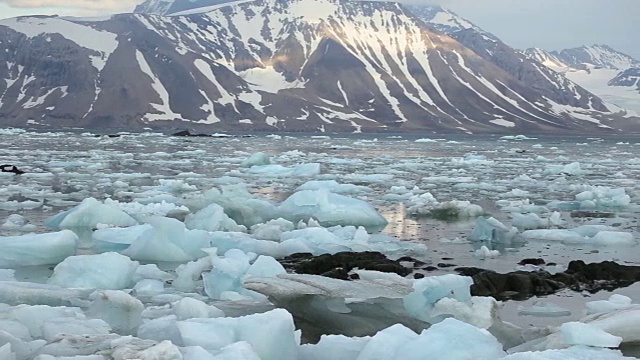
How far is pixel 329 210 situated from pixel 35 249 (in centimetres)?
602

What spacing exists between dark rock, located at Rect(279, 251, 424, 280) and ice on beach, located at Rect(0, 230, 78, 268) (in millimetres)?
2923

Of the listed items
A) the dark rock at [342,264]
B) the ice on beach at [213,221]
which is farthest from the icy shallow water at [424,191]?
the ice on beach at [213,221]

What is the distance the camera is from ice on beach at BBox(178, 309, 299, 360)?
16.1 feet

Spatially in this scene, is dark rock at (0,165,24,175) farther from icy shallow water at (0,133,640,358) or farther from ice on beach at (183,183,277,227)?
ice on beach at (183,183,277,227)

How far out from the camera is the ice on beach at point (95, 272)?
313 inches

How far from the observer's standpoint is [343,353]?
499 cm

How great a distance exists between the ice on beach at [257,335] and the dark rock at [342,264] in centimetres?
382

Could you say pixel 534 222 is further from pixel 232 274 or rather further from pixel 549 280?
pixel 232 274

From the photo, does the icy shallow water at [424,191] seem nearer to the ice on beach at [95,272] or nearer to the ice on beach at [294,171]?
the ice on beach at [294,171]

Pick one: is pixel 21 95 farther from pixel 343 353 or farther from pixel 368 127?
pixel 343 353

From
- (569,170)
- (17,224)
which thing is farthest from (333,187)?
(569,170)

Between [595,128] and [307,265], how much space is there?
673 feet

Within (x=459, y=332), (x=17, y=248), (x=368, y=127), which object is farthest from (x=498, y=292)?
(x=368, y=127)

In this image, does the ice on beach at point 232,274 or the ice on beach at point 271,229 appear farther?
the ice on beach at point 271,229
